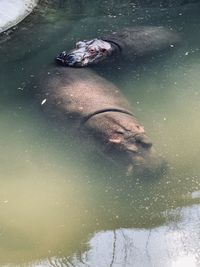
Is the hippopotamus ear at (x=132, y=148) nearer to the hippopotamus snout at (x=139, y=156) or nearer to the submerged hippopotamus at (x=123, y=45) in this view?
the hippopotamus snout at (x=139, y=156)

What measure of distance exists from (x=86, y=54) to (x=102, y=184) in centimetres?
306

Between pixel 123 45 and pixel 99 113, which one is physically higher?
pixel 99 113

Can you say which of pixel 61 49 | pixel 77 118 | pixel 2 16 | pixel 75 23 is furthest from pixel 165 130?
pixel 2 16

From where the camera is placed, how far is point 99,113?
6.31 meters

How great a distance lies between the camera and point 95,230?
16.8ft

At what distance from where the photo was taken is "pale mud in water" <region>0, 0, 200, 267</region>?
4.86m

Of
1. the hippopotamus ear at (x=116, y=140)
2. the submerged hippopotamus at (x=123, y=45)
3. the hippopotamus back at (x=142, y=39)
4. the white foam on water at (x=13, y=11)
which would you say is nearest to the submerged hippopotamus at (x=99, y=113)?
the hippopotamus ear at (x=116, y=140)

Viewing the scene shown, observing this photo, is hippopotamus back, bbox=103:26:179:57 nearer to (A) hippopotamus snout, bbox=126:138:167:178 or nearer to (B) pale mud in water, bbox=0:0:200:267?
(B) pale mud in water, bbox=0:0:200:267

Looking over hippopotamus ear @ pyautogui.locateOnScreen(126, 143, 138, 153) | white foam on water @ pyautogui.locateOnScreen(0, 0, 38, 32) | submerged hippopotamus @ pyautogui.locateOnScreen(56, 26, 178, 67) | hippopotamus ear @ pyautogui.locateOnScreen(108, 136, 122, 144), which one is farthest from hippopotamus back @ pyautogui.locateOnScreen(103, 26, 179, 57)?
hippopotamus ear @ pyautogui.locateOnScreen(126, 143, 138, 153)

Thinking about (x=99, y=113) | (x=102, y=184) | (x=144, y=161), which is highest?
(x=99, y=113)

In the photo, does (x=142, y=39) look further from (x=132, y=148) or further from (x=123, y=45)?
(x=132, y=148)

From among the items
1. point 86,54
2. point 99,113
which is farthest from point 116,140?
point 86,54

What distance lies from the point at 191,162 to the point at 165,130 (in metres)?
0.76

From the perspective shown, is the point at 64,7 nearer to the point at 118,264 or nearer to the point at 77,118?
the point at 77,118
